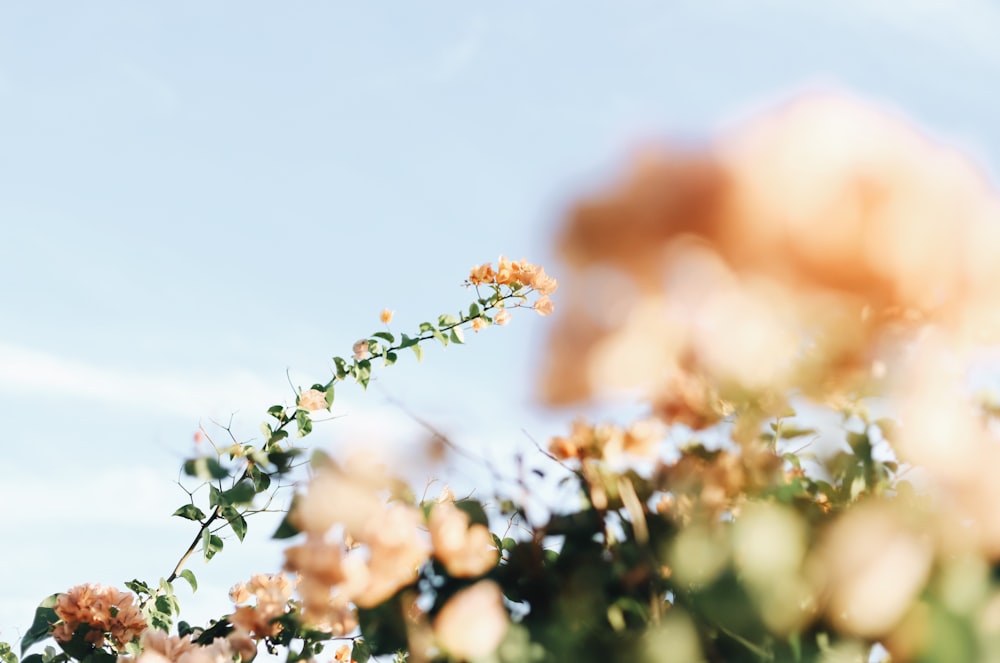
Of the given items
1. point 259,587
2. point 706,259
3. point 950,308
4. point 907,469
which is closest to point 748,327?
point 706,259

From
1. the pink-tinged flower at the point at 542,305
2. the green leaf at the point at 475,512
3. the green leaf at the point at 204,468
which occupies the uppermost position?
the pink-tinged flower at the point at 542,305

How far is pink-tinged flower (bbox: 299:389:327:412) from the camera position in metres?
2.37

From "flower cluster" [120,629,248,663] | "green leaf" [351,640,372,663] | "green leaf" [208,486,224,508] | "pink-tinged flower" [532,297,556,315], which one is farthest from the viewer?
"pink-tinged flower" [532,297,556,315]

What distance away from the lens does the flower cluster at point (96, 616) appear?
1.81 metres

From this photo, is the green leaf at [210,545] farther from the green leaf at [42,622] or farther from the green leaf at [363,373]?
the green leaf at [363,373]

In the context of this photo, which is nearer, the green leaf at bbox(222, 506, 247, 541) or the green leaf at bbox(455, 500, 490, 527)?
the green leaf at bbox(455, 500, 490, 527)

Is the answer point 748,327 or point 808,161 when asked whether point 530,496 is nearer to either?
point 748,327

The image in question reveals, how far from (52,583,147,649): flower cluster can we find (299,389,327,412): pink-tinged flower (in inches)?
26.2

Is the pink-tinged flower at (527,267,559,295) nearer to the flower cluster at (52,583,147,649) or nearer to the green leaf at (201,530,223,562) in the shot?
the green leaf at (201,530,223,562)

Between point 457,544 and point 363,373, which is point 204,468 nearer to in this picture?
point 457,544

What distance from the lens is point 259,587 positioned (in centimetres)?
138

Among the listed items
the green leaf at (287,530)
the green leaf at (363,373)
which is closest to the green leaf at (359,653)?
the green leaf at (363,373)

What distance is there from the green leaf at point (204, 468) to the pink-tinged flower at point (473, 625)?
0.28 meters

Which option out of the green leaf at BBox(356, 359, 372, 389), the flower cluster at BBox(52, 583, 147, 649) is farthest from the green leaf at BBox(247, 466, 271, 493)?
the green leaf at BBox(356, 359, 372, 389)
